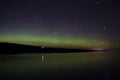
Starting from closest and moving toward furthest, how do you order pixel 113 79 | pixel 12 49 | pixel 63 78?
pixel 113 79
pixel 63 78
pixel 12 49

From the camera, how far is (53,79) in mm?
35625

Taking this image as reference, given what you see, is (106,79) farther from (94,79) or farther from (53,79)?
(53,79)

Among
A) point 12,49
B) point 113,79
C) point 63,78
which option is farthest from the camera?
point 12,49

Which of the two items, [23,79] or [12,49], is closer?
[23,79]

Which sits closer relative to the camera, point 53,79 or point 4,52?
point 53,79

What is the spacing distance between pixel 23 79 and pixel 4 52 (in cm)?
15659

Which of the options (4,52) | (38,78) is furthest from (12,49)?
(38,78)

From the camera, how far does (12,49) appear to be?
7338 inches

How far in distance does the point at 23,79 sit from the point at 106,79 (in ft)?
37.9

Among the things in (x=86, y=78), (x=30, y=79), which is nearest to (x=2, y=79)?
(x=30, y=79)

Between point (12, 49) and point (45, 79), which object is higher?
point (12, 49)

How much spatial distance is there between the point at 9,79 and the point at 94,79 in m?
11.9

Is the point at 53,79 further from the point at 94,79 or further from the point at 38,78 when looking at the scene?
the point at 94,79

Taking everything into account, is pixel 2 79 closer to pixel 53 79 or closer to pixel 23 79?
pixel 23 79
